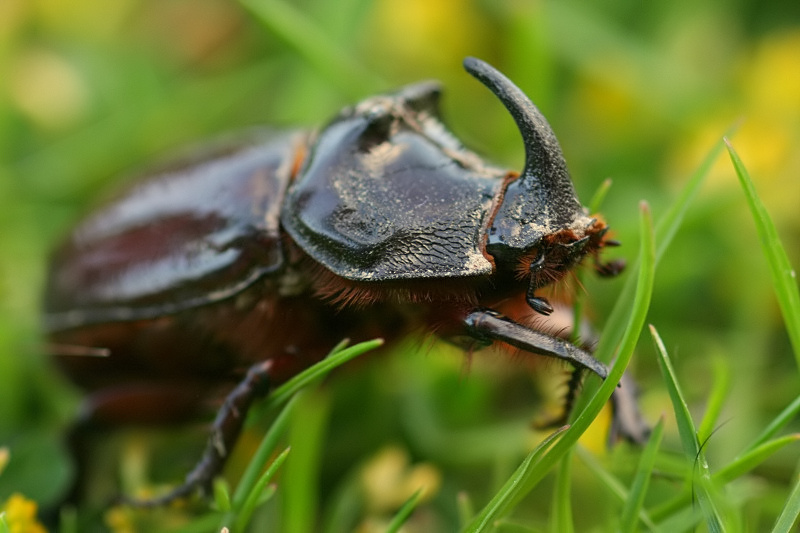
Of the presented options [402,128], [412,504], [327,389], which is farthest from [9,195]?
[412,504]

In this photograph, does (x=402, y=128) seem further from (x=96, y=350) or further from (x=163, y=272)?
(x=96, y=350)

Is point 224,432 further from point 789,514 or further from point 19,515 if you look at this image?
point 789,514

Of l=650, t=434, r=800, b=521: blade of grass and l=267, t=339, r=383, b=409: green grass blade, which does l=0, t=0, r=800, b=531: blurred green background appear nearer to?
l=650, t=434, r=800, b=521: blade of grass

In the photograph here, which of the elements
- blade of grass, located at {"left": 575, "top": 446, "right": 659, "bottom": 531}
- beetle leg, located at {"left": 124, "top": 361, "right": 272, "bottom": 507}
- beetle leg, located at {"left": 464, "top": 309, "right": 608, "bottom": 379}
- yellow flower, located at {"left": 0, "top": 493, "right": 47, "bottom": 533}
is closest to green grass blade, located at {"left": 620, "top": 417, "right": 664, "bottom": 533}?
blade of grass, located at {"left": 575, "top": 446, "right": 659, "bottom": 531}

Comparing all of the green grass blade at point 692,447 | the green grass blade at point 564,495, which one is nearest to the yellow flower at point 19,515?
the green grass blade at point 564,495

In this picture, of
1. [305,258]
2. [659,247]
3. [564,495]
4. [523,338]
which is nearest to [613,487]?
[564,495]

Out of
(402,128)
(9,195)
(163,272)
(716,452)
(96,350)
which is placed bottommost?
(9,195)
